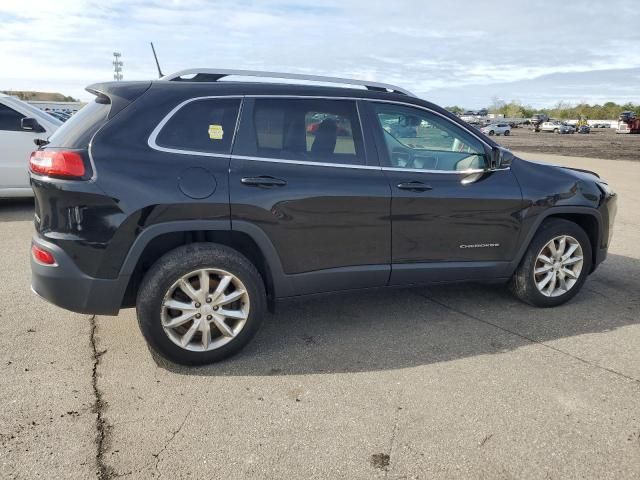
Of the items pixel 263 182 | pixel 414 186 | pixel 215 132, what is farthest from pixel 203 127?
pixel 414 186

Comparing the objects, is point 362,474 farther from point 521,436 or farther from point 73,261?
point 73,261

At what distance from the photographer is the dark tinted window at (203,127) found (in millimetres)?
3325

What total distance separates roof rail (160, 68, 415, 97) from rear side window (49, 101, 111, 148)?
49 centimetres

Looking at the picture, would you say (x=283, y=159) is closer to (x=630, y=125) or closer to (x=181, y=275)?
(x=181, y=275)

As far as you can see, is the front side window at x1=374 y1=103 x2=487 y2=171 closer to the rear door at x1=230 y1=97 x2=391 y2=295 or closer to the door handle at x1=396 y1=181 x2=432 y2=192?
the door handle at x1=396 y1=181 x2=432 y2=192

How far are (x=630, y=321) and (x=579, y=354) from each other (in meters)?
0.96

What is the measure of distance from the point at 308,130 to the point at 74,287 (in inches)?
70.6

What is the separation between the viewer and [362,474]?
97.8 inches

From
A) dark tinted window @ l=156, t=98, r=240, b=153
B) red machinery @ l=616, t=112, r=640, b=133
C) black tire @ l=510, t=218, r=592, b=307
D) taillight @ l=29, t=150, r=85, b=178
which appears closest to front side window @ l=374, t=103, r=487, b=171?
black tire @ l=510, t=218, r=592, b=307

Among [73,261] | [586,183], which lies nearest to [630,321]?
[586,183]

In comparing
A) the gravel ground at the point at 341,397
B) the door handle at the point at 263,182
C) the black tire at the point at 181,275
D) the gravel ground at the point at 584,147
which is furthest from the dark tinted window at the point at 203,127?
the gravel ground at the point at 584,147

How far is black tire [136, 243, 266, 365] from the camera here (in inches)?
128

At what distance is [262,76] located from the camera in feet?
12.4

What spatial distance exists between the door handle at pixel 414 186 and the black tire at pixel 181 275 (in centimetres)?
121
